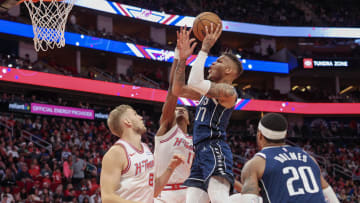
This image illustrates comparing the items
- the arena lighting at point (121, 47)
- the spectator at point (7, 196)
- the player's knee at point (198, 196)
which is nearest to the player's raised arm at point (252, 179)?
the player's knee at point (198, 196)

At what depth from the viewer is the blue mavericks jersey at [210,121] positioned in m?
4.19

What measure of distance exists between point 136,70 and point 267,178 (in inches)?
974

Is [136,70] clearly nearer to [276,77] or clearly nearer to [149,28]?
[149,28]

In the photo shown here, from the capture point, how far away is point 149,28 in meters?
27.9

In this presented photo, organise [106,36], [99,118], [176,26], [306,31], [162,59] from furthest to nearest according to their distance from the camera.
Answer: [306,31]
[176,26]
[162,59]
[106,36]
[99,118]

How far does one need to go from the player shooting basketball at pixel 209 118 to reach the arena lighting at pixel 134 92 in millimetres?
15626

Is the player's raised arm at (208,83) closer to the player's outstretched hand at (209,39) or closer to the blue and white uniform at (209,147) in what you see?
the player's outstretched hand at (209,39)

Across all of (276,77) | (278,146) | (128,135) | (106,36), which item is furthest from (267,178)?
(276,77)

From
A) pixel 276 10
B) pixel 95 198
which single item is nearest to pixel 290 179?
pixel 95 198

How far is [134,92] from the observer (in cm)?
2281

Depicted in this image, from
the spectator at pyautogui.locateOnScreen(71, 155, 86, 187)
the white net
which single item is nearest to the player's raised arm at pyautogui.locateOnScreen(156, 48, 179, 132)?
the white net

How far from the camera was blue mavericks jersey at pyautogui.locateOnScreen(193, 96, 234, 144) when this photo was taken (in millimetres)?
4186

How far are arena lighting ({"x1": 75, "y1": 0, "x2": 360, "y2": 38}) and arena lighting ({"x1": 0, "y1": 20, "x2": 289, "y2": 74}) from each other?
6.71 feet

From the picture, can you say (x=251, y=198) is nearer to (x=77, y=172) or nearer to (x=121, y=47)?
(x=77, y=172)
